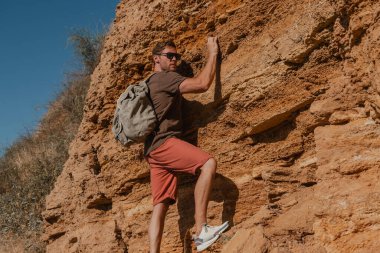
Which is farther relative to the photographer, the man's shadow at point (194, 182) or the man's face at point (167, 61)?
the man's face at point (167, 61)

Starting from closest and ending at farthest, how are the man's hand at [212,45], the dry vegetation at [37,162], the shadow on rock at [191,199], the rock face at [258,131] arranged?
the rock face at [258,131] < the shadow on rock at [191,199] < the man's hand at [212,45] < the dry vegetation at [37,162]

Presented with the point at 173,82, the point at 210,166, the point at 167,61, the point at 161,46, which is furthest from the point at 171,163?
the point at 161,46

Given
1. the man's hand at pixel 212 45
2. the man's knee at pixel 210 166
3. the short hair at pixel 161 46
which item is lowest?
the man's knee at pixel 210 166

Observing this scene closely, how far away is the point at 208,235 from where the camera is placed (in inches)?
152

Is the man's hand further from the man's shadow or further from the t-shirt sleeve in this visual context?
the t-shirt sleeve

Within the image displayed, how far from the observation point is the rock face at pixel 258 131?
3.12m

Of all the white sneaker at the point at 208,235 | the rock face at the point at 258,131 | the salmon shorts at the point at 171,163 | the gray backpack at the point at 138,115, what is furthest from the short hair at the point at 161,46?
the white sneaker at the point at 208,235

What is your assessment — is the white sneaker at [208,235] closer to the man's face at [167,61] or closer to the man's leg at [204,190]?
the man's leg at [204,190]

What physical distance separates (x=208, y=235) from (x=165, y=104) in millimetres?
1236

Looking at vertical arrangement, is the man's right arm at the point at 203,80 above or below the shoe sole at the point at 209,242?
above

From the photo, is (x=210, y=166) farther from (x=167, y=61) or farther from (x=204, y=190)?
(x=167, y=61)

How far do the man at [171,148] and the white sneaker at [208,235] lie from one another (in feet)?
0.08

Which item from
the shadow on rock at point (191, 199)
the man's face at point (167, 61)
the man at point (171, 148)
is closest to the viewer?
the man at point (171, 148)

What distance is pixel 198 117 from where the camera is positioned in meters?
4.50
